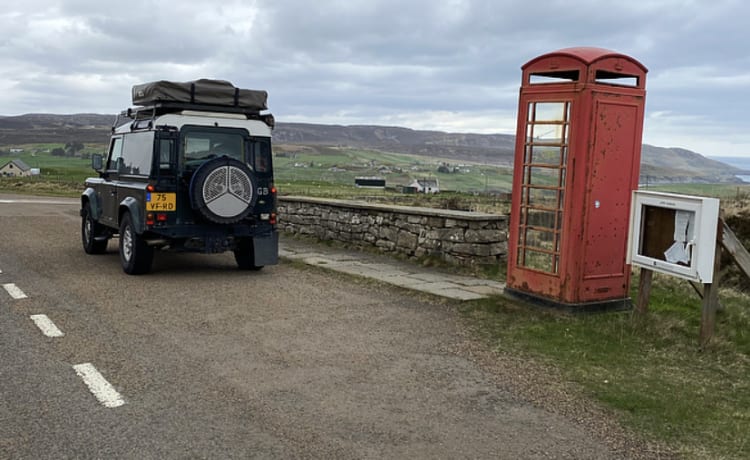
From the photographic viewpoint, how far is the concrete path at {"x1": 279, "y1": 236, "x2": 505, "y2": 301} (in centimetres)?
962

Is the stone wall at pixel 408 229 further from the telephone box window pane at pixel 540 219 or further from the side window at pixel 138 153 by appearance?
the side window at pixel 138 153

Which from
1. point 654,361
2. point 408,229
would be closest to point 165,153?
point 408,229

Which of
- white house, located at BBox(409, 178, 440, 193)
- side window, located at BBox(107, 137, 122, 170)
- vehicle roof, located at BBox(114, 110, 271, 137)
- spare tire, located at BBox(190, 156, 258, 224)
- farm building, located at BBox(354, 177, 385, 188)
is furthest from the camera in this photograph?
farm building, located at BBox(354, 177, 385, 188)

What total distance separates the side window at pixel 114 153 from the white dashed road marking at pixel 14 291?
287 centimetres

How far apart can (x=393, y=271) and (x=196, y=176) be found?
129 inches

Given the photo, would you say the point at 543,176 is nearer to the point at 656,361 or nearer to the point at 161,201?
the point at 656,361

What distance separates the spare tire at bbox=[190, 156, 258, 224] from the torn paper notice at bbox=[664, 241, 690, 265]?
18.6 ft

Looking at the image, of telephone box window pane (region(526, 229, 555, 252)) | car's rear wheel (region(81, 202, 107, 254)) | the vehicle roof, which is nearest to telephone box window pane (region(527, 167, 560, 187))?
telephone box window pane (region(526, 229, 555, 252))

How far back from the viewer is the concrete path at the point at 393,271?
9.62m

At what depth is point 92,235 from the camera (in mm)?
12477

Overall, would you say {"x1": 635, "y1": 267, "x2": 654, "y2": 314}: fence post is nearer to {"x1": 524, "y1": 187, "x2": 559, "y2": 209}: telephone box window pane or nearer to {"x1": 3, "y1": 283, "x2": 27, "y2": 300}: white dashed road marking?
{"x1": 524, "y1": 187, "x2": 559, "y2": 209}: telephone box window pane

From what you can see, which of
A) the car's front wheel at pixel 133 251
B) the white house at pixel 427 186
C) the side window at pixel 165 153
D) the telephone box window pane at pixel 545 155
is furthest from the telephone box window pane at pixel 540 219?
the white house at pixel 427 186

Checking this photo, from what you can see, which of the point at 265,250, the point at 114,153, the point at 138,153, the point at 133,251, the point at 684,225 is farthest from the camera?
the point at 114,153

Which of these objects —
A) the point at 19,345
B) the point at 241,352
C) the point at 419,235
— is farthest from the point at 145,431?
the point at 419,235
